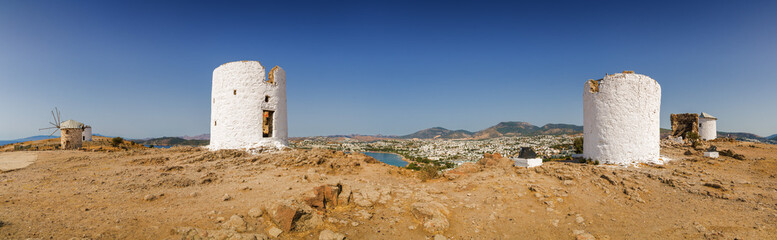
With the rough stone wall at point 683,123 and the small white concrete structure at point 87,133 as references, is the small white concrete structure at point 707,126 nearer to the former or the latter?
the rough stone wall at point 683,123

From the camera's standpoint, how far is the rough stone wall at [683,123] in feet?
78.3

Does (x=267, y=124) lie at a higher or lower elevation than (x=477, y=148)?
higher

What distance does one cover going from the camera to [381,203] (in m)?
8.06

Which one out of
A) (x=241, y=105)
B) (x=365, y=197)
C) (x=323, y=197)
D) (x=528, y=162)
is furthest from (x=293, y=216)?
(x=241, y=105)

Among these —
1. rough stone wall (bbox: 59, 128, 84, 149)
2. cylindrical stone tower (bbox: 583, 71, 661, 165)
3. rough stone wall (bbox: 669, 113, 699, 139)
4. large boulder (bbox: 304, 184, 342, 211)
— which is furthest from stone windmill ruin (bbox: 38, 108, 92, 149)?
rough stone wall (bbox: 669, 113, 699, 139)

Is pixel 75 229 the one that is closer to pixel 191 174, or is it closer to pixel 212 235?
pixel 212 235

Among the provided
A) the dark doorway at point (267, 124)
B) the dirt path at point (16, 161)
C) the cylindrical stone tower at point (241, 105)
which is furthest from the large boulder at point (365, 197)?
the dirt path at point (16, 161)

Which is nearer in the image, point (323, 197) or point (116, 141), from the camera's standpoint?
point (323, 197)

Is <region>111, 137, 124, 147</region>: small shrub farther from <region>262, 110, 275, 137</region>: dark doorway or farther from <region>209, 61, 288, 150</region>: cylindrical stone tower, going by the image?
<region>262, 110, 275, 137</region>: dark doorway

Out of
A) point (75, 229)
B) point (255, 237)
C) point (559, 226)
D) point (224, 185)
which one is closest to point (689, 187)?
point (559, 226)

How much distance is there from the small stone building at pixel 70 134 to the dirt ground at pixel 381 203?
9.85m

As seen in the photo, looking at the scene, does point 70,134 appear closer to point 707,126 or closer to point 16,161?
point 16,161

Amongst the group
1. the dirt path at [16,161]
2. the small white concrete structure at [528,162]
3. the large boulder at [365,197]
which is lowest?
the large boulder at [365,197]

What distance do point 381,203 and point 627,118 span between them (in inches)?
472
